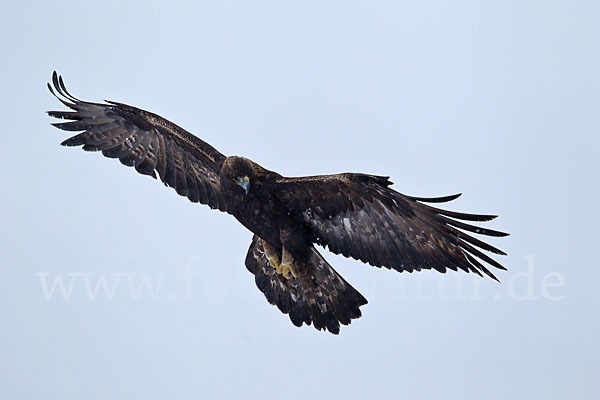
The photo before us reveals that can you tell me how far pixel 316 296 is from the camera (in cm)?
922

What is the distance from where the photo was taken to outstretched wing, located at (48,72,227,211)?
9203 mm

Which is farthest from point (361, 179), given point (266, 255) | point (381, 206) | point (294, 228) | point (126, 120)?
point (126, 120)

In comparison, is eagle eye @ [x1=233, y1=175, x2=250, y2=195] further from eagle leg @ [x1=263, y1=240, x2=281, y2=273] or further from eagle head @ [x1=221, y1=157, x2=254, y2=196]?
eagle leg @ [x1=263, y1=240, x2=281, y2=273]

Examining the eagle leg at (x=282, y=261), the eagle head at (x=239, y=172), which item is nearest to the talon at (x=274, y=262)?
the eagle leg at (x=282, y=261)

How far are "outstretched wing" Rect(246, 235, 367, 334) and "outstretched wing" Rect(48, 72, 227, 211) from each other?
37.5 inches

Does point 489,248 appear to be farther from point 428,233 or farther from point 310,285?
point 310,285

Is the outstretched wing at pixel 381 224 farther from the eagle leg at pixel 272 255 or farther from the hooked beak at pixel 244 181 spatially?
the eagle leg at pixel 272 255

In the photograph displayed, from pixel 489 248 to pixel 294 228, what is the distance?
6.02 feet

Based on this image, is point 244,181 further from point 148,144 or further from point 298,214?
point 148,144

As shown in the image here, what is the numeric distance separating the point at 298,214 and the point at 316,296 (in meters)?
0.90

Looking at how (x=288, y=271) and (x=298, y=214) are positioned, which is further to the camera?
(x=288, y=271)

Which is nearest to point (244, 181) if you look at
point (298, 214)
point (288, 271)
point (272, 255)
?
point (298, 214)

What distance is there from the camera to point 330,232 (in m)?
8.78

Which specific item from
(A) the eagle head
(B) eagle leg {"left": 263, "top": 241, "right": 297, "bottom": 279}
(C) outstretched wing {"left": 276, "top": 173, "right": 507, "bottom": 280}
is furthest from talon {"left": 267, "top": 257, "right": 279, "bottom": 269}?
(A) the eagle head
